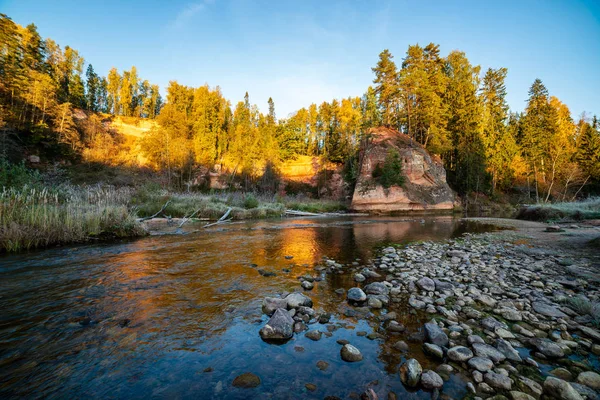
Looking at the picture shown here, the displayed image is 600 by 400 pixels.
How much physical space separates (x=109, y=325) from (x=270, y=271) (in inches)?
119

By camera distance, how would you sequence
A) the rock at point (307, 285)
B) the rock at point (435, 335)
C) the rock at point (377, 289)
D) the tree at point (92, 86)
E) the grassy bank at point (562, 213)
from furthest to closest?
the tree at point (92, 86) < the grassy bank at point (562, 213) < the rock at point (307, 285) < the rock at point (377, 289) < the rock at point (435, 335)

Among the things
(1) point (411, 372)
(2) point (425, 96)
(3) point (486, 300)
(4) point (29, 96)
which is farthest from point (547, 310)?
(4) point (29, 96)

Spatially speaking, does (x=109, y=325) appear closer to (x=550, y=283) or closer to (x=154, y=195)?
(x=550, y=283)

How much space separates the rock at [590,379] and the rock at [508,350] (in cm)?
40

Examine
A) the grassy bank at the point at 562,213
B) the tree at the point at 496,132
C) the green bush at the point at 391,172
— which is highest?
the tree at the point at 496,132

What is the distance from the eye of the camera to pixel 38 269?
517cm

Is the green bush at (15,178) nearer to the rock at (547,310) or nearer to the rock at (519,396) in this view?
the rock at (519,396)

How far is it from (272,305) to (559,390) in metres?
A: 3.02

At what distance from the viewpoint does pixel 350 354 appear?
248 cm

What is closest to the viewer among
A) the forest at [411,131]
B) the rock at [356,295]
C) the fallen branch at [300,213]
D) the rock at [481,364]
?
the rock at [481,364]

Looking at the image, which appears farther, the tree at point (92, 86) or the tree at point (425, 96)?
the tree at point (92, 86)

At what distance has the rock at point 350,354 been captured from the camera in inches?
97.0

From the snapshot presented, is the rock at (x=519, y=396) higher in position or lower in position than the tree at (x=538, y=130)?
lower

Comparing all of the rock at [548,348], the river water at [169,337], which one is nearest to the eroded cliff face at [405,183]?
the river water at [169,337]
